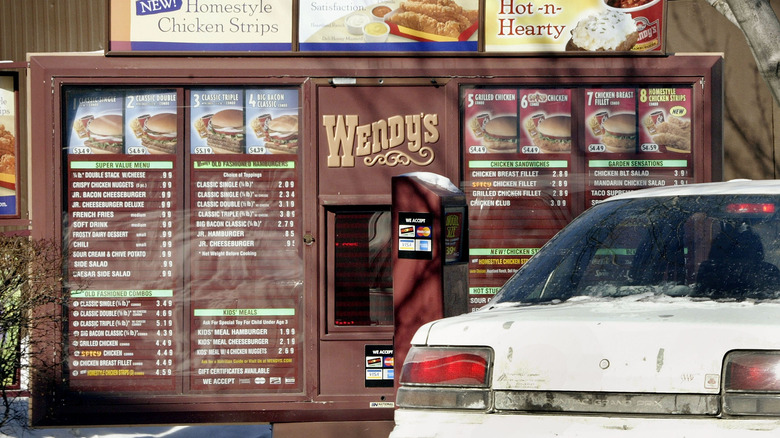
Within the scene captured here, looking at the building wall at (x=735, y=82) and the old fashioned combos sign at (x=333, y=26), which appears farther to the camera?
the building wall at (x=735, y=82)

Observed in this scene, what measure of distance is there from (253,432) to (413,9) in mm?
3862

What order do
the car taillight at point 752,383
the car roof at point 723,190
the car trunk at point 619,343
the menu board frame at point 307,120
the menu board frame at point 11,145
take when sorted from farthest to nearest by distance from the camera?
the menu board frame at point 11,145
the menu board frame at point 307,120
the car roof at point 723,190
the car trunk at point 619,343
the car taillight at point 752,383

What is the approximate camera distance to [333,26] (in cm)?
802

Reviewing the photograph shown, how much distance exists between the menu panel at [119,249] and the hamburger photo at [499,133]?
2.49m

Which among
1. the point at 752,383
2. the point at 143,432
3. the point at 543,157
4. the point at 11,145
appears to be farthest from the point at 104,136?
the point at 752,383

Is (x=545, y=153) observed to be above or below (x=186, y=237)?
above

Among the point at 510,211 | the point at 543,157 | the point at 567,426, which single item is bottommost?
Answer: the point at 567,426

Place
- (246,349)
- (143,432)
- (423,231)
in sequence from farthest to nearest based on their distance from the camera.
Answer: (143,432), (246,349), (423,231)

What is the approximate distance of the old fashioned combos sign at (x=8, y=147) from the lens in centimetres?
888

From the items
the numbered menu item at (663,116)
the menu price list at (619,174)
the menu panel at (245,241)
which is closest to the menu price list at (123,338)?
the menu panel at (245,241)

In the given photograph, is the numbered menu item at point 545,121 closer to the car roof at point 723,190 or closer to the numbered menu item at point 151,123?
the numbered menu item at point 151,123

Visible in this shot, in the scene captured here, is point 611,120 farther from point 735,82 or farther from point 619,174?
point 735,82

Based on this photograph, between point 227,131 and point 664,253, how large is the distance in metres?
4.82

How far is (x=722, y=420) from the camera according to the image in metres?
2.88
